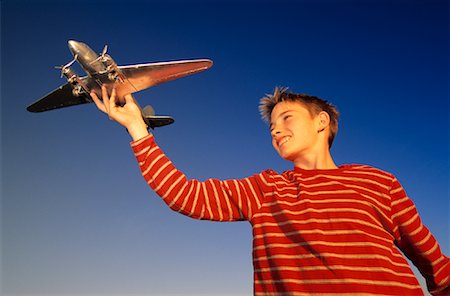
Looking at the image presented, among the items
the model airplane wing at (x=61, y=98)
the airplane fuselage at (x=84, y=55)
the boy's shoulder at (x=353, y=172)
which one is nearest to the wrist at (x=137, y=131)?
the boy's shoulder at (x=353, y=172)

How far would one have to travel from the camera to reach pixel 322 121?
9.78ft

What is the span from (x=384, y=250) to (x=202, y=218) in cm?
116

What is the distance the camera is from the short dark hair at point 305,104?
3004mm

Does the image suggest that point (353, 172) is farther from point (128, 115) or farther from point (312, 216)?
point (128, 115)

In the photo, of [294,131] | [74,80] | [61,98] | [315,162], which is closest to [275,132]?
[294,131]

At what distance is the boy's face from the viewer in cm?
275

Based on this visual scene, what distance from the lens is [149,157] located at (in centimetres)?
229

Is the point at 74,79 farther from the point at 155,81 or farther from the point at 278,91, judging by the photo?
the point at 278,91

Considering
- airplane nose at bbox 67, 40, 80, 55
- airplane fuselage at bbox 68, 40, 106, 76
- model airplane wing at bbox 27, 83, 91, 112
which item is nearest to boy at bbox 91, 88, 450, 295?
airplane fuselage at bbox 68, 40, 106, 76

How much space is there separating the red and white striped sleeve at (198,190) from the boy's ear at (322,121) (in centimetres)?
69

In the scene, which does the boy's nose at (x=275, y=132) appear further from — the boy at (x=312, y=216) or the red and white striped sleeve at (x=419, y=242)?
the red and white striped sleeve at (x=419, y=242)

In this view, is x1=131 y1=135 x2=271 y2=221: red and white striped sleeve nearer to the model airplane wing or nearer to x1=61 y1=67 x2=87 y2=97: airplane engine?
x1=61 y1=67 x2=87 y2=97: airplane engine

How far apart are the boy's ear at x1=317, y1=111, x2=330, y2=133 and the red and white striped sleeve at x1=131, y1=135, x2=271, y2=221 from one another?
0.69 m

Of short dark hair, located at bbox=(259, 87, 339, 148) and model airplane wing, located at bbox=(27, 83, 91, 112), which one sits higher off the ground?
model airplane wing, located at bbox=(27, 83, 91, 112)
